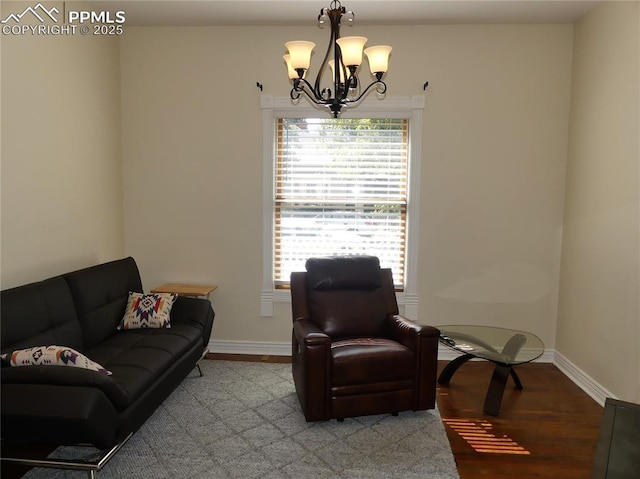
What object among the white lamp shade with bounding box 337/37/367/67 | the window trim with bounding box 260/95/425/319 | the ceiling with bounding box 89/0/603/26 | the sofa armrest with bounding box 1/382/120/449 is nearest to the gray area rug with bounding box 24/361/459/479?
the sofa armrest with bounding box 1/382/120/449

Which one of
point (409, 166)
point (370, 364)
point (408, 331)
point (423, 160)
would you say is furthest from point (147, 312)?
point (423, 160)

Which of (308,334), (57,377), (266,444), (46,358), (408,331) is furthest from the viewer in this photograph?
(408,331)

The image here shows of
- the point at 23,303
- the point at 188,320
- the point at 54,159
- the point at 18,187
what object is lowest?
the point at 188,320

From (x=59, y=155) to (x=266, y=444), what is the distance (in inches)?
96.5

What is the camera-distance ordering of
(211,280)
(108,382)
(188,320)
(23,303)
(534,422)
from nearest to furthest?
(108,382) → (23,303) → (534,422) → (188,320) → (211,280)

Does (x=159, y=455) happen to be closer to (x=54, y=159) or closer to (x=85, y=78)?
(x=54, y=159)

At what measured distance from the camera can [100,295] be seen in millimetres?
3402

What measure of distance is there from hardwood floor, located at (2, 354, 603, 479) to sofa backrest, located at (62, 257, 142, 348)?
95 centimetres

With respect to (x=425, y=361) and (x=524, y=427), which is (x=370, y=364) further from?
(x=524, y=427)

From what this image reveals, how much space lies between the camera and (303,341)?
10.1ft

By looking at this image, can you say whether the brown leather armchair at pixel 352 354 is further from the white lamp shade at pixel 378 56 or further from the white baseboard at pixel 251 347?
the white lamp shade at pixel 378 56

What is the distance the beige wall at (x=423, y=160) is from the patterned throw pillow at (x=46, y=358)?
6.66 ft

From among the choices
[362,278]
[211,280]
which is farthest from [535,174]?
[211,280]

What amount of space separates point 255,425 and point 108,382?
3.57ft
